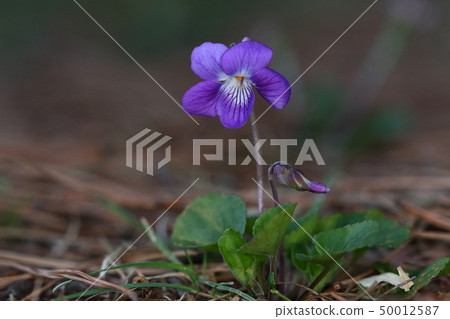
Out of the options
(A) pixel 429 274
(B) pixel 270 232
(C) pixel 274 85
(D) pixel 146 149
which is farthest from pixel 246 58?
(D) pixel 146 149

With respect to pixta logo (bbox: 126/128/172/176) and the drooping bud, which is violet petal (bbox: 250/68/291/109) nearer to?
the drooping bud

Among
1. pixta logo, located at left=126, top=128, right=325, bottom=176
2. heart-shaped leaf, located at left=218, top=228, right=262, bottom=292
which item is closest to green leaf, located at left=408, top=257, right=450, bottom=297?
heart-shaped leaf, located at left=218, top=228, right=262, bottom=292

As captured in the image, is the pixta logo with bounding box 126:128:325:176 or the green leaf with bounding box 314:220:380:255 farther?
the pixta logo with bounding box 126:128:325:176

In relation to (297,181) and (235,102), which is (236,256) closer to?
(297,181)

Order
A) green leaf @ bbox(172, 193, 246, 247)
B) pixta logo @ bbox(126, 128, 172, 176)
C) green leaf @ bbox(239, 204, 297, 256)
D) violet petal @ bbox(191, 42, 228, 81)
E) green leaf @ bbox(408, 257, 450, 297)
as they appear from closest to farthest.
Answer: green leaf @ bbox(239, 204, 297, 256)
green leaf @ bbox(408, 257, 450, 297)
violet petal @ bbox(191, 42, 228, 81)
green leaf @ bbox(172, 193, 246, 247)
pixta logo @ bbox(126, 128, 172, 176)

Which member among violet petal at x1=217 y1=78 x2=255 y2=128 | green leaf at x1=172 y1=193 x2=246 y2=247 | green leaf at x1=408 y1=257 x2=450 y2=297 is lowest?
green leaf at x1=408 y1=257 x2=450 y2=297
